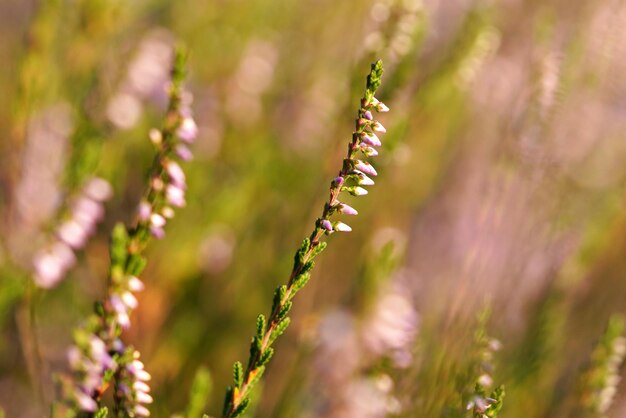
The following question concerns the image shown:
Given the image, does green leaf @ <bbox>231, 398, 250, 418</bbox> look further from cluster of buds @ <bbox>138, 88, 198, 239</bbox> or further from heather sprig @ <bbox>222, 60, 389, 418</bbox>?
cluster of buds @ <bbox>138, 88, 198, 239</bbox>

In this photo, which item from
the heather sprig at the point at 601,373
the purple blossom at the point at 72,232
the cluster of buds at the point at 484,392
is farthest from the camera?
the purple blossom at the point at 72,232

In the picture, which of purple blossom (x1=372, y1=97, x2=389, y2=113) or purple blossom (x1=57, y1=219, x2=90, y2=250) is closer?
purple blossom (x1=372, y1=97, x2=389, y2=113)

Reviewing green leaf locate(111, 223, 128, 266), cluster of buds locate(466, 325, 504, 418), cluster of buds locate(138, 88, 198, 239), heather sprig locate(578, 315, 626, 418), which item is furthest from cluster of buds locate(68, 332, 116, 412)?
heather sprig locate(578, 315, 626, 418)

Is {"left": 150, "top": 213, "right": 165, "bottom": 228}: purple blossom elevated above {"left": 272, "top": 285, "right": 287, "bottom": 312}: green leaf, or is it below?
above

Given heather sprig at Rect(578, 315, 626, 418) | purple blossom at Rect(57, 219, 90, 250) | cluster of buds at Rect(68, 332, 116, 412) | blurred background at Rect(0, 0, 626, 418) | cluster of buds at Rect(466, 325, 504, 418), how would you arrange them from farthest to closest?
blurred background at Rect(0, 0, 626, 418)
purple blossom at Rect(57, 219, 90, 250)
heather sprig at Rect(578, 315, 626, 418)
cluster of buds at Rect(466, 325, 504, 418)
cluster of buds at Rect(68, 332, 116, 412)

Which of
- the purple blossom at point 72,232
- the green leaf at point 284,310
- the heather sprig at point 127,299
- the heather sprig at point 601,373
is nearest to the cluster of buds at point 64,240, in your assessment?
the purple blossom at point 72,232

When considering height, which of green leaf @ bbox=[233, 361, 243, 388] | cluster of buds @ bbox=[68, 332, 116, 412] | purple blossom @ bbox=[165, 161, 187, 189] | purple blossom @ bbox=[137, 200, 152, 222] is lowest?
cluster of buds @ bbox=[68, 332, 116, 412]

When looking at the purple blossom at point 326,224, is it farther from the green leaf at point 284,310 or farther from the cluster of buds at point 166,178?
the cluster of buds at point 166,178

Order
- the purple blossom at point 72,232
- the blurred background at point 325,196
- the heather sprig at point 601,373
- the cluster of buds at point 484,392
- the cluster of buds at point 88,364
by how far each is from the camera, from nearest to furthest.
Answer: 1. the cluster of buds at point 88,364
2. the cluster of buds at point 484,392
3. the heather sprig at point 601,373
4. the purple blossom at point 72,232
5. the blurred background at point 325,196
